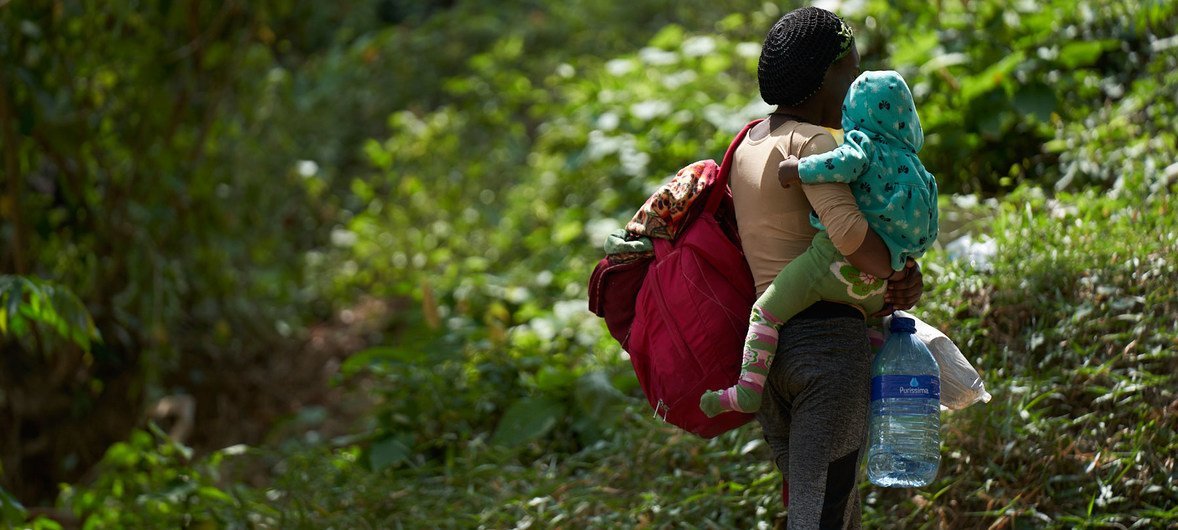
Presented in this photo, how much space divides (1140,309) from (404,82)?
6.93 metres

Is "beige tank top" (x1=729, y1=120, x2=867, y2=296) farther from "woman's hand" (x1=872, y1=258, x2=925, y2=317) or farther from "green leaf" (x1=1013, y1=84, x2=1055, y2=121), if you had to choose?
"green leaf" (x1=1013, y1=84, x2=1055, y2=121)

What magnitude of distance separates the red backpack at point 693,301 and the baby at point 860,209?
0.09 meters

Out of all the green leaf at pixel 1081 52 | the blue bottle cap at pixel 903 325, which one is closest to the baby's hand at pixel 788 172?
the blue bottle cap at pixel 903 325

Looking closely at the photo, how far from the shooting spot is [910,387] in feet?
8.58

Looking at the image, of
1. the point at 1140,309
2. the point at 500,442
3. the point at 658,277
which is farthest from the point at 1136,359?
the point at 500,442

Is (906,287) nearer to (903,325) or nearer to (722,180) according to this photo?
(903,325)

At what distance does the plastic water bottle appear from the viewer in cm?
260

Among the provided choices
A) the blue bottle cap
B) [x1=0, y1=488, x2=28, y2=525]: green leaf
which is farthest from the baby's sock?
[x1=0, y1=488, x2=28, y2=525]: green leaf

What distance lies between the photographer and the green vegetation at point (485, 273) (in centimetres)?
372

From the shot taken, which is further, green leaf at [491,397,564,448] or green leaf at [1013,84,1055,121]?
green leaf at [1013,84,1055,121]

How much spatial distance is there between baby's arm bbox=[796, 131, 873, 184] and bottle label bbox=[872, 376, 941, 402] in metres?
0.48

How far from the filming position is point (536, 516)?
396 centimetres

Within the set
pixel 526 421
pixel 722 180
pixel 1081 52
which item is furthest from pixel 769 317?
pixel 1081 52

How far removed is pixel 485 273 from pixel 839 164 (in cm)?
470
